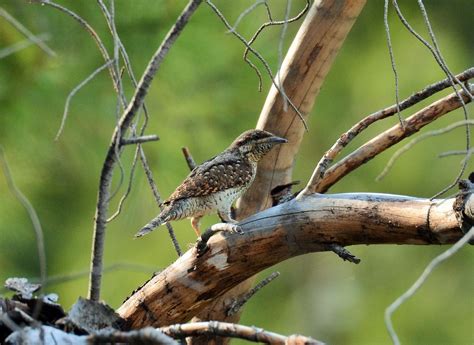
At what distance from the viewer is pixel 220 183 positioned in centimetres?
381

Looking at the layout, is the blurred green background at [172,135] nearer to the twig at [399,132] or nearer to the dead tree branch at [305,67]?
the dead tree branch at [305,67]

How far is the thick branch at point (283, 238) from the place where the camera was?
2.72m

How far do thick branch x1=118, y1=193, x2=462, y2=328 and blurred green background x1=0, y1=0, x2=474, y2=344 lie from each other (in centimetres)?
36

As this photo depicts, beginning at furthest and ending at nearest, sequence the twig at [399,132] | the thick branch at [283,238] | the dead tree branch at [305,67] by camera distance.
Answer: the dead tree branch at [305,67] < the twig at [399,132] < the thick branch at [283,238]

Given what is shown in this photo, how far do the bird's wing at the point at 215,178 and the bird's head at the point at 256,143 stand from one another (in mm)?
47

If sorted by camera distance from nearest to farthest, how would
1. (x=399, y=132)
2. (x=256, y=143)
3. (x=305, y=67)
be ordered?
(x=399, y=132) < (x=305, y=67) < (x=256, y=143)

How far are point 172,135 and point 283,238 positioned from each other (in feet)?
5.35

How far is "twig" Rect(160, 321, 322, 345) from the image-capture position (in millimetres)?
2301

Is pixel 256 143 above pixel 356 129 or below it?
above

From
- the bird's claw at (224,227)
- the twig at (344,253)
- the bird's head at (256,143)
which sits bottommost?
the twig at (344,253)

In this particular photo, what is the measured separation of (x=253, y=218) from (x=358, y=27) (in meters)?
4.55

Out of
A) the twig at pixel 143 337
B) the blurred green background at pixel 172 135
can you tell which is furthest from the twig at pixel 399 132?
the twig at pixel 143 337

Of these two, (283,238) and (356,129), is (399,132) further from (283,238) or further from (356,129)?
(283,238)


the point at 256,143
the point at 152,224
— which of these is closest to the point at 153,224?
the point at 152,224
